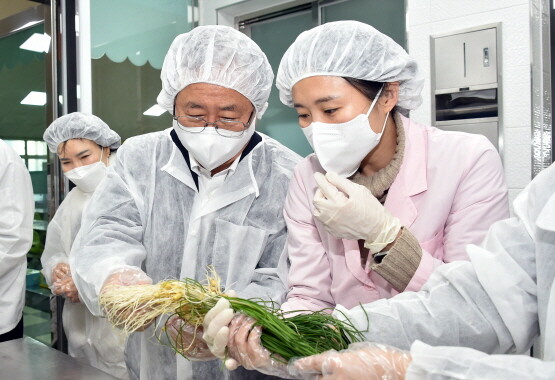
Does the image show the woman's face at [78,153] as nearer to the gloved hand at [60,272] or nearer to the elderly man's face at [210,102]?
the gloved hand at [60,272]

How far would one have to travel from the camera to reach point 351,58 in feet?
4.29

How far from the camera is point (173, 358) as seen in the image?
4.92 ft

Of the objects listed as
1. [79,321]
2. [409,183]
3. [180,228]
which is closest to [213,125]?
[180,228]

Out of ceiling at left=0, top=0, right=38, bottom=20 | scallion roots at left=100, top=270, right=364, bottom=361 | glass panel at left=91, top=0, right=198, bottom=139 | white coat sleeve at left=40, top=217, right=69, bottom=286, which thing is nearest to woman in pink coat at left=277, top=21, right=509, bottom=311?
scallion roots at left=100, top=270, right=364, bottom=361

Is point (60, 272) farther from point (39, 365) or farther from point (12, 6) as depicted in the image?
point (12, 6)

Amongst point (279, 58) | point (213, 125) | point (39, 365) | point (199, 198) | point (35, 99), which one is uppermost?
point (279, 58)

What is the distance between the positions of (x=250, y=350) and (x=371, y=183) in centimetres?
63

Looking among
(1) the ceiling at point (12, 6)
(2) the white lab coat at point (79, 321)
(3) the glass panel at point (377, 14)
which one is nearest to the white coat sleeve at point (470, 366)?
(2) the white lab coat at point (79, 321)

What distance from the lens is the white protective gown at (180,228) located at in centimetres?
146

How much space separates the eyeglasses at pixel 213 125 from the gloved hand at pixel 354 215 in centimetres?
35

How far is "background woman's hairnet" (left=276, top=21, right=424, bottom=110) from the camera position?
4.30 ft

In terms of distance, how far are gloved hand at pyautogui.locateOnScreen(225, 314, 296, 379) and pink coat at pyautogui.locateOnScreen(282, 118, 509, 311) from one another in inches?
10.5

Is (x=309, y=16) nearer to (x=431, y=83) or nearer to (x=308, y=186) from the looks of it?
(x=431, y=83)

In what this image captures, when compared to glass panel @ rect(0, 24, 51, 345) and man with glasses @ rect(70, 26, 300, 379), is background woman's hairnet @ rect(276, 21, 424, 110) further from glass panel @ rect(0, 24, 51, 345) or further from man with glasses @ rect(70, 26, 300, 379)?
glass panel @ rect(0, 24, 51, 345)
